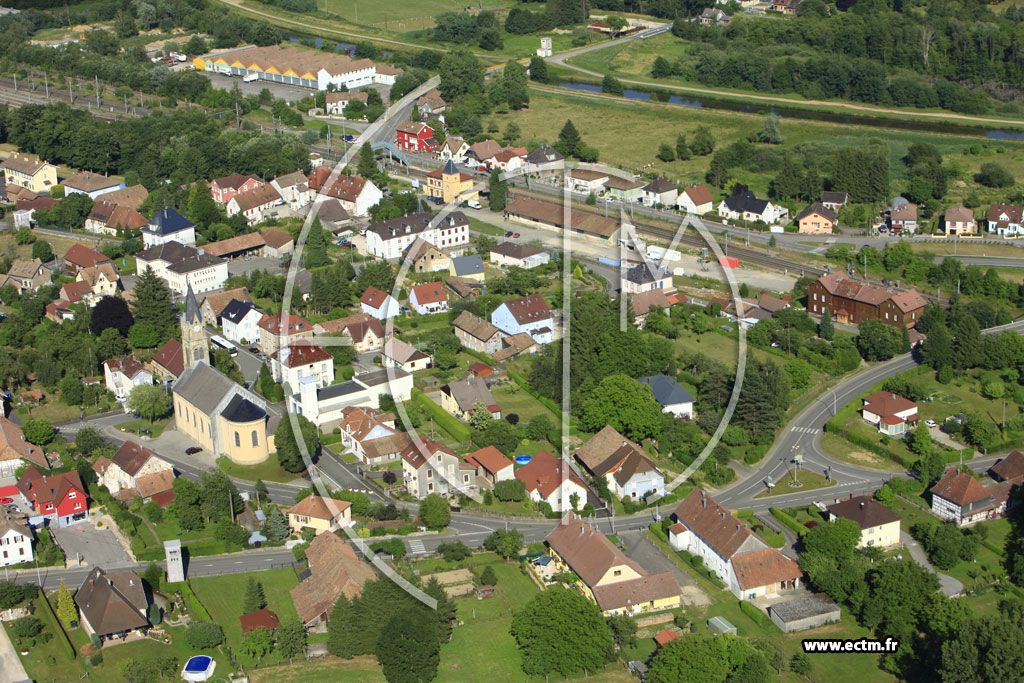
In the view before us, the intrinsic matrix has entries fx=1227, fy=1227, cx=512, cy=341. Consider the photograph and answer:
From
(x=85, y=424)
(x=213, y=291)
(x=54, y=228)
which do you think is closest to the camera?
(x=85, y=424)

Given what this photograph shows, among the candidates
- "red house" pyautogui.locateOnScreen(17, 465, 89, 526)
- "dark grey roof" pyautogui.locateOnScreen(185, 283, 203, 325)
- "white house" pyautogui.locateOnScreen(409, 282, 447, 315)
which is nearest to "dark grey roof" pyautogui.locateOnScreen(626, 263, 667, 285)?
"white house" pyautogui.locateOnScreen(409, 282, 447, 315)

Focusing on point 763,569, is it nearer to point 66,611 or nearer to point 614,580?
point 614,580

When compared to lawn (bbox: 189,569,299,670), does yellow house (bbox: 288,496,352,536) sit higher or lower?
higher

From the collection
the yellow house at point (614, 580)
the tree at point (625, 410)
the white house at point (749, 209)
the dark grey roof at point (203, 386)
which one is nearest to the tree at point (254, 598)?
the yellow house at point (614, 580)

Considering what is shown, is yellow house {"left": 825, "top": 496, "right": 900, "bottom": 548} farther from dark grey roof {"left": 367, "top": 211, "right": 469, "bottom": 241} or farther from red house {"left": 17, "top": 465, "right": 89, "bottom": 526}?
dark grey roof {"left": 367, "top": 211, "right": 469, "bottom": 241}

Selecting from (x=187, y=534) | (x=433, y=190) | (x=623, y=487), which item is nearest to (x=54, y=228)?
(x=433, y=190)

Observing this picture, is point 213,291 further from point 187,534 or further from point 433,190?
point 187,534
